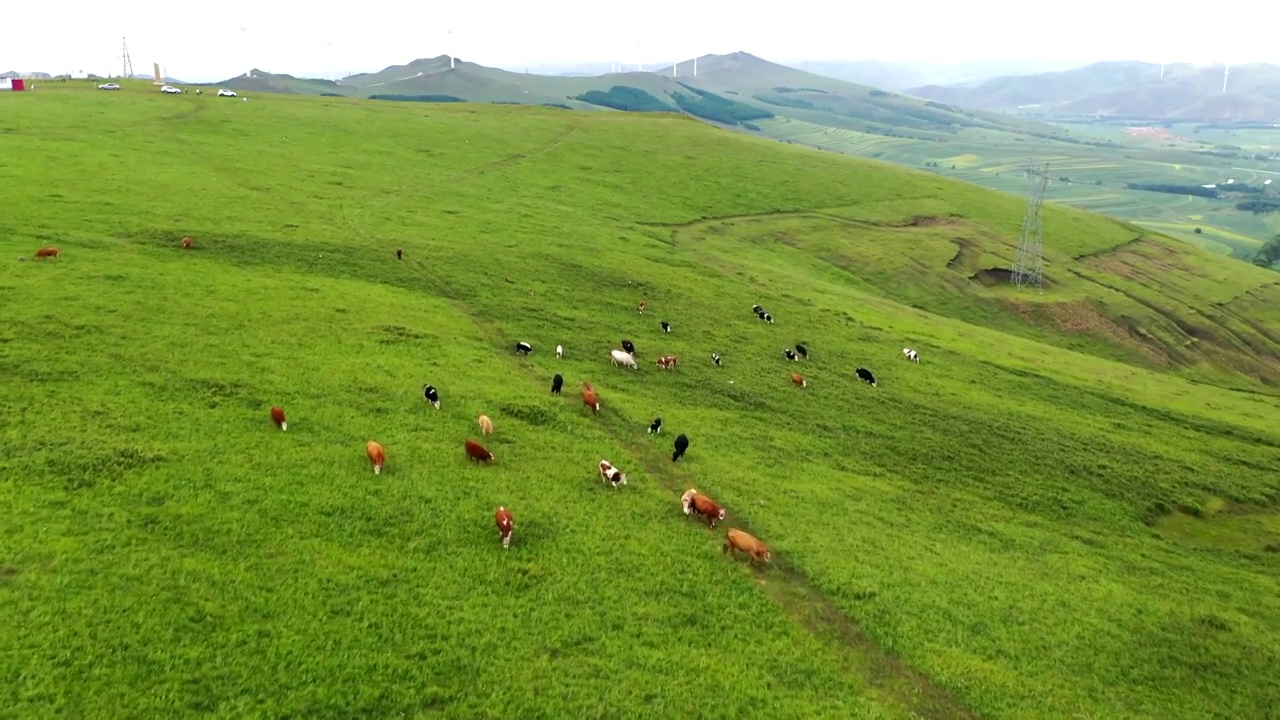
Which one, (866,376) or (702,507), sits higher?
(702,507)

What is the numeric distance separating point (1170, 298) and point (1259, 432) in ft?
115

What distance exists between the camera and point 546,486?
66.5 ft

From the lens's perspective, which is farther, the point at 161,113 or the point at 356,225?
the point at 161,113

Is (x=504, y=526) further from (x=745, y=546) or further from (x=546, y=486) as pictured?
(x=745, y=546)

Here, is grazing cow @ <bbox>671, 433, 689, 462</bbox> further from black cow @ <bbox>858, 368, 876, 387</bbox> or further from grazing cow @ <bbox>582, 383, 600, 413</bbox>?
black cow @ <bbox>858, 368, 876, 387</bbox>

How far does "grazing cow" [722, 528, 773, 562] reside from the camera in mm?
18078

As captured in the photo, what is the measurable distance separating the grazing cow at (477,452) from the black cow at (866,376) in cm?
1906

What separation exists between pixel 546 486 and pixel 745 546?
5.58m

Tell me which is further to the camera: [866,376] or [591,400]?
[866,376]

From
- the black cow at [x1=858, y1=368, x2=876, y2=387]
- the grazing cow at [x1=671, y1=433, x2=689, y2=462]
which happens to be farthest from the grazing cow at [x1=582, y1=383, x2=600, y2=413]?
the black cow at [x1=858, y1=368, x2=876, y2=387]

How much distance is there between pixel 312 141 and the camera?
67750 mm

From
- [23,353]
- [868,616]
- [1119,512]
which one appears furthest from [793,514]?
[23,353]

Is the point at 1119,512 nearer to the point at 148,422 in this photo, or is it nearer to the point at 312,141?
the point at 148,422

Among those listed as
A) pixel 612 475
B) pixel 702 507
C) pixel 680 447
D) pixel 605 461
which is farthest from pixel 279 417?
pixel 702 507
